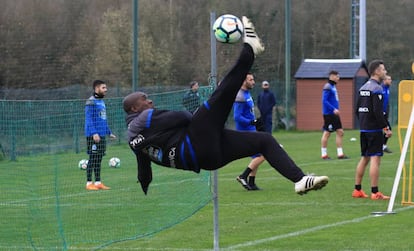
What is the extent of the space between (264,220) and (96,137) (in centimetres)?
307

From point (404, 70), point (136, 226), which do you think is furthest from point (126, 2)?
point (136, 226)

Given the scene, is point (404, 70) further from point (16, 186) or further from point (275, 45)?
point (16, 186)

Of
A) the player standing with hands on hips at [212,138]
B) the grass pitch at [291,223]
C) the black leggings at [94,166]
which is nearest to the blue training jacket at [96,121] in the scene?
the black leggings at [94,166]

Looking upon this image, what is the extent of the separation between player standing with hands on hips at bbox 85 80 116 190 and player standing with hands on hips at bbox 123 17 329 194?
3.76 metres

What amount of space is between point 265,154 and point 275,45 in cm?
3642

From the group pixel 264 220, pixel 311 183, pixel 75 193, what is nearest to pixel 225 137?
pixel 311 183

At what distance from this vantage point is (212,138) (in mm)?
9617

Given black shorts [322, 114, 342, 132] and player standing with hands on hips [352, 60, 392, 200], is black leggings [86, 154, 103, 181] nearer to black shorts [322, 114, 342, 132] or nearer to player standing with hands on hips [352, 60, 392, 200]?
player standing with hands on hips [352, 60, 392, 200]

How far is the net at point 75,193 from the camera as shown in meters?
11.6

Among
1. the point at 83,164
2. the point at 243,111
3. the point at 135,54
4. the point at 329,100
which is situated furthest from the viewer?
the point at 135,54

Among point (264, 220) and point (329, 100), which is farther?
point (329, 100)

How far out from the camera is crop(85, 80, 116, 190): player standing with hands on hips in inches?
546

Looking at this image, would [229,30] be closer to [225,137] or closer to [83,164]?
[225,137]

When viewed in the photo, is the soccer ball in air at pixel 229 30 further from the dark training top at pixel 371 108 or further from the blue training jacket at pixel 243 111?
the blue training jacket at pixel 243 111
